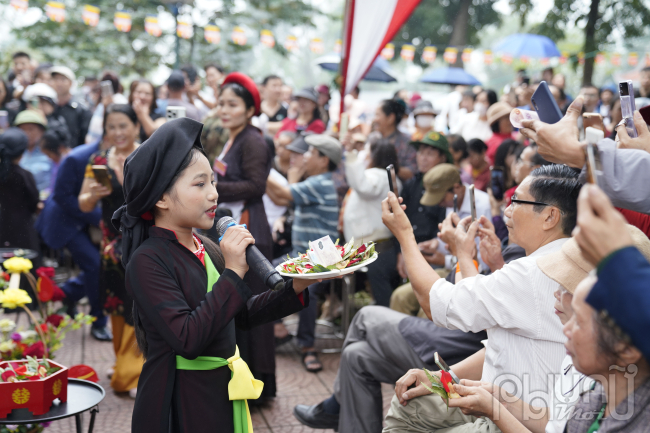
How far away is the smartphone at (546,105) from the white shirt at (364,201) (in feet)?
7.93

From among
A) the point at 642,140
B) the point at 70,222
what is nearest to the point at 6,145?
the point at 70,222

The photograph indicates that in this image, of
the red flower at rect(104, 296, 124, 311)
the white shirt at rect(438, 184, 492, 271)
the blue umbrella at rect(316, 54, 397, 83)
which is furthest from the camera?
the blue umbrella at rect(316, 54, 397, 83)

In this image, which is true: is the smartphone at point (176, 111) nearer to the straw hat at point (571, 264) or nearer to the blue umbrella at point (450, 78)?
the straw hat at point (571, 264)

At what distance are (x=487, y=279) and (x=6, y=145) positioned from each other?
5172mm

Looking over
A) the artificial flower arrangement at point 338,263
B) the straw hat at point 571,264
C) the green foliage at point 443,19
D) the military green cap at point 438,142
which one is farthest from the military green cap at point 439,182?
the green foliage at point 443,19

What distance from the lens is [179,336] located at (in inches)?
79.0

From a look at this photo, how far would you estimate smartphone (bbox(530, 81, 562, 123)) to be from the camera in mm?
2580

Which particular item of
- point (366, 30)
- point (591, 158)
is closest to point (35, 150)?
point (366, 30)

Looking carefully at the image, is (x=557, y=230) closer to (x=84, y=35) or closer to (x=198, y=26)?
(x=198, y=26)

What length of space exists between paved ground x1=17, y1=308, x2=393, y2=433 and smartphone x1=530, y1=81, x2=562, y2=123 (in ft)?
8.32

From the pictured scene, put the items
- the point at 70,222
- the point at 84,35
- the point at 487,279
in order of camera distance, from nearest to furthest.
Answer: the point at 487,279, the point at 70,222, the point at 84,35

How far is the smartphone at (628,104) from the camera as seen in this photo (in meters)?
2.48

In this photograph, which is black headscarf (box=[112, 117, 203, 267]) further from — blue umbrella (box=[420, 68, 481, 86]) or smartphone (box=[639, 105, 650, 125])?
blue umbrella (box=[420, 68, 481, 86])

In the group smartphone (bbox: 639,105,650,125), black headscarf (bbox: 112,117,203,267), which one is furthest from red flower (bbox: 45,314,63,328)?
smartphone (bbox: 639,105,650,125)
